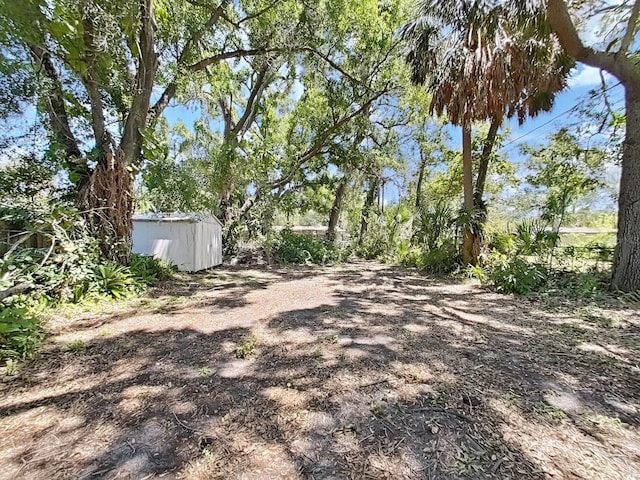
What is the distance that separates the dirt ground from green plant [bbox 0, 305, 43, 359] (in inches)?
5.0

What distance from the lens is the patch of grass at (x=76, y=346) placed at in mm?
2934

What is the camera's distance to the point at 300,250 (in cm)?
1128

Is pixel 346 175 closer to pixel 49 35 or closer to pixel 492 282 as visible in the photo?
pixel 492 282

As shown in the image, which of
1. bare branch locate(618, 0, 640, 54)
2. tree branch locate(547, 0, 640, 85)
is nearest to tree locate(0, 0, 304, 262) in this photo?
tree branch locate(547, 0, 640, 85)

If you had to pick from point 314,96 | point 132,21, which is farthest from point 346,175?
point 132,21

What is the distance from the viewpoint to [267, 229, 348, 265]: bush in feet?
36.4

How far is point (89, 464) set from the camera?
1513 mm

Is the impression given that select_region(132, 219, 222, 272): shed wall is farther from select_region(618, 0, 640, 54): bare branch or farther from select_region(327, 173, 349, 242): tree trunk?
select_region(618, 0, 640, 54): bare branch

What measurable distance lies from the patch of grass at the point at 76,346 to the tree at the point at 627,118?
23.8ft

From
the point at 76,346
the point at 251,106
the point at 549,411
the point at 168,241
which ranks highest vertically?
the point at 251,106

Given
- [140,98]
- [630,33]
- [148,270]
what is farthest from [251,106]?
[630,33]

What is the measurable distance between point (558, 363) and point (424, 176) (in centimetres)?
1289

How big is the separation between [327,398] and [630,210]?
5.81m

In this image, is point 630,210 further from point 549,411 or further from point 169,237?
point 169,237
